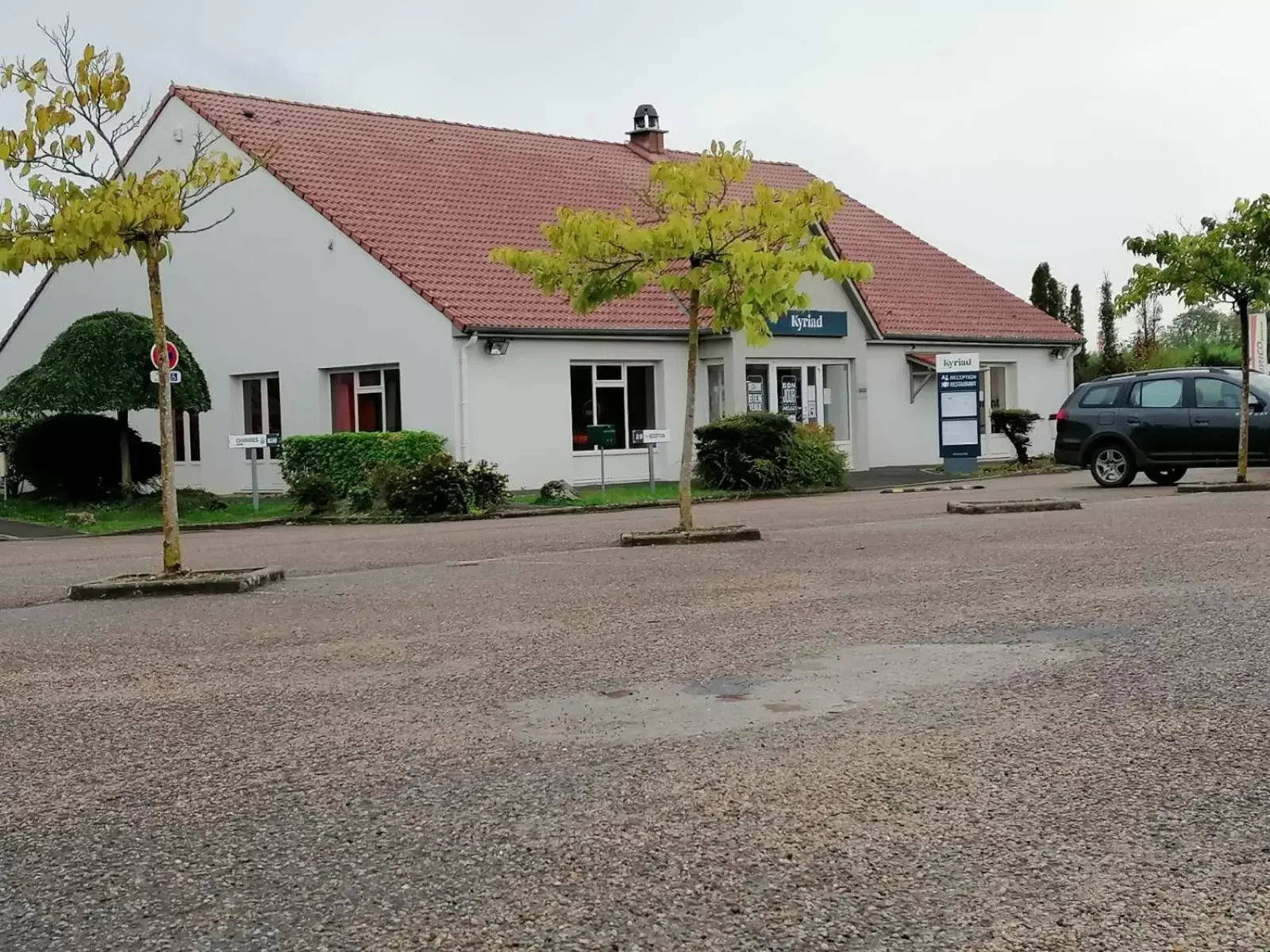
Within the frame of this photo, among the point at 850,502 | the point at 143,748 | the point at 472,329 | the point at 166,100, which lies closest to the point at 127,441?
the point at 472,329

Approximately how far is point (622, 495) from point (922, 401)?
38.2 feet

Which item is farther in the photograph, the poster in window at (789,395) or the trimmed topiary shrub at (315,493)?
the poster in window at (789,395)

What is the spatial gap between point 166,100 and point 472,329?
10.9 meters

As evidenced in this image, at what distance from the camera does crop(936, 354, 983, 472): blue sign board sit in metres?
31.9

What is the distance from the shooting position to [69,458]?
28875 mm

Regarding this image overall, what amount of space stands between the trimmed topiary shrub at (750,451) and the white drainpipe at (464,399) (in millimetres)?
4010

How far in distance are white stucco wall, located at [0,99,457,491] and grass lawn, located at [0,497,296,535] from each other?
2.62 meters

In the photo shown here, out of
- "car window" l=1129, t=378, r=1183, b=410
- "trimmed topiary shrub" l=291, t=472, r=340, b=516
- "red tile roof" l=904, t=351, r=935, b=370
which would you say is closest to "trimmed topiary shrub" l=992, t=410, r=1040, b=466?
"red tile roof" l=904, t=351, r=935, b=370

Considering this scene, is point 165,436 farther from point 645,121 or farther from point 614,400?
point 645,121

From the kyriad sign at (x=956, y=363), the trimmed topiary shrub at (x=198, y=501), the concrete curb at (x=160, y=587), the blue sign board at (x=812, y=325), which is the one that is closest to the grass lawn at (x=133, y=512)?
the trimmed topiary shrub at (x=198, y=501)

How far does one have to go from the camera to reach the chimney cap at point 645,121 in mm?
40594

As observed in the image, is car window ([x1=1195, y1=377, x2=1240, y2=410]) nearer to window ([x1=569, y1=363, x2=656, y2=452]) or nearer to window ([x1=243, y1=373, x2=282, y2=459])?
window ([x1=569, y1=363, x2=656, y2=452])

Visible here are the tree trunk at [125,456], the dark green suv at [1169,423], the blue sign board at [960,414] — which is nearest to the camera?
the dark green suv at [1169,423]

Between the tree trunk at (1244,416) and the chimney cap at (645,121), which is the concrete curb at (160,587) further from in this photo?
the chimney cap at (645,121)
